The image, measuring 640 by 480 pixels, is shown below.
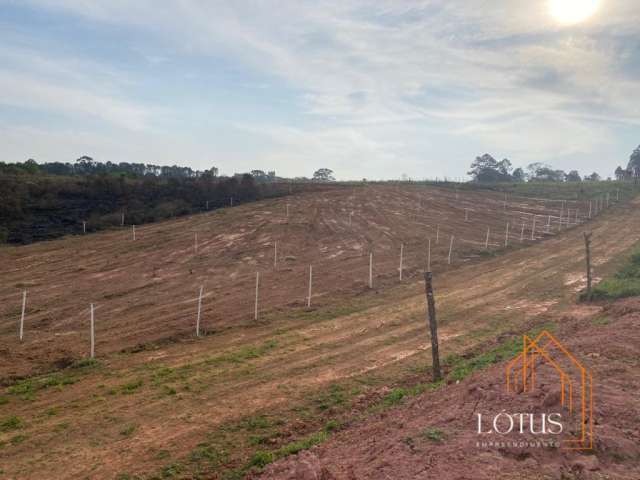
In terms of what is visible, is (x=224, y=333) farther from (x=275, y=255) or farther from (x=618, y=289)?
(x=618, y=289)

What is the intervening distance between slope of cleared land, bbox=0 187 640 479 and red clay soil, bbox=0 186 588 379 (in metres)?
0.12

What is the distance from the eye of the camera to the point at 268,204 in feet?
146

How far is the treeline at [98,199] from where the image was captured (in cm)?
3585

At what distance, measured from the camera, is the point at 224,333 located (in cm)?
1407

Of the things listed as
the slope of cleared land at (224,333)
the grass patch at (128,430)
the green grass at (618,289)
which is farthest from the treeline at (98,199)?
the green grass at (618,289)

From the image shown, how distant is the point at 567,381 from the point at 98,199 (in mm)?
44889

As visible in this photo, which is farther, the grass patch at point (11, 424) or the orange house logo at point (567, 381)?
the grass patch at point (11, 424)

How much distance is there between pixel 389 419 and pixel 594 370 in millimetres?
3216

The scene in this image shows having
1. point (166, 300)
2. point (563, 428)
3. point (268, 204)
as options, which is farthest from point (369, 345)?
point (268, 204)

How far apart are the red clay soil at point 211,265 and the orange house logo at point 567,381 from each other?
9603 mm

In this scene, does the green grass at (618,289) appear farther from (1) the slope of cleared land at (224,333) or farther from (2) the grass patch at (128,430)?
(2) the grass patch at (128,430)

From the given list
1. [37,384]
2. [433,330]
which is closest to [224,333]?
[37,384]

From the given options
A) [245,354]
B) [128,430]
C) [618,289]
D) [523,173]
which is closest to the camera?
[128,430]

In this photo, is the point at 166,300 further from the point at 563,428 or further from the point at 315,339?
the point at 563,428
